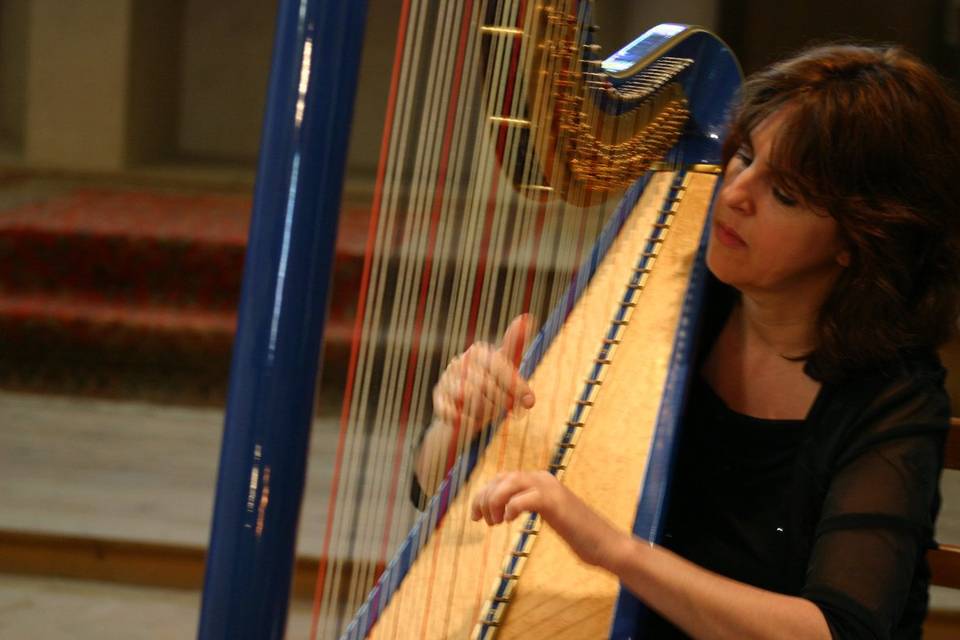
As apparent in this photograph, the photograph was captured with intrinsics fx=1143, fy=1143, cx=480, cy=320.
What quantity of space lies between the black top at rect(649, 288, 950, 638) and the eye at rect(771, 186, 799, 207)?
0.54 ft

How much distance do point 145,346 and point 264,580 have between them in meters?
3.28

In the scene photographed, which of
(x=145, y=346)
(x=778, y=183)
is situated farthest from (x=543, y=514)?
(x=145, y=346)

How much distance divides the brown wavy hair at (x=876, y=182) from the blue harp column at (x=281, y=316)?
2.18 ft

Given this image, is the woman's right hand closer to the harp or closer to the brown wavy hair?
the harp

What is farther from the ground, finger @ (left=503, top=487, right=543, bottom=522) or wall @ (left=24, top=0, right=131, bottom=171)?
finger @ (left=503, top=487, right=543, bottom=522)

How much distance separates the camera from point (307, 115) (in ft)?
1.33

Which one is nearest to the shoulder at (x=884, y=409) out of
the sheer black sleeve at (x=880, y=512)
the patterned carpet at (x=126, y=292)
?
the sheer black sleeve at (x=880, y=512)

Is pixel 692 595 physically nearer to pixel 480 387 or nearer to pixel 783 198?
pixel 480 387


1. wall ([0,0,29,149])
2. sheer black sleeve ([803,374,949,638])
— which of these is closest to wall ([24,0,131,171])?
wall ([0,0,29,149])

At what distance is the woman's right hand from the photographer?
2.95 feet

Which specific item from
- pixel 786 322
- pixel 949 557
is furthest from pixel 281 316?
pixel 949 557

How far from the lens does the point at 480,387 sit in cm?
91

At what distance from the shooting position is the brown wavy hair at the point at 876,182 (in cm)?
98

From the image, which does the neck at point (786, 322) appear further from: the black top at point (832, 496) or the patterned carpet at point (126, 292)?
the patterned carpet at point (126, 292)
